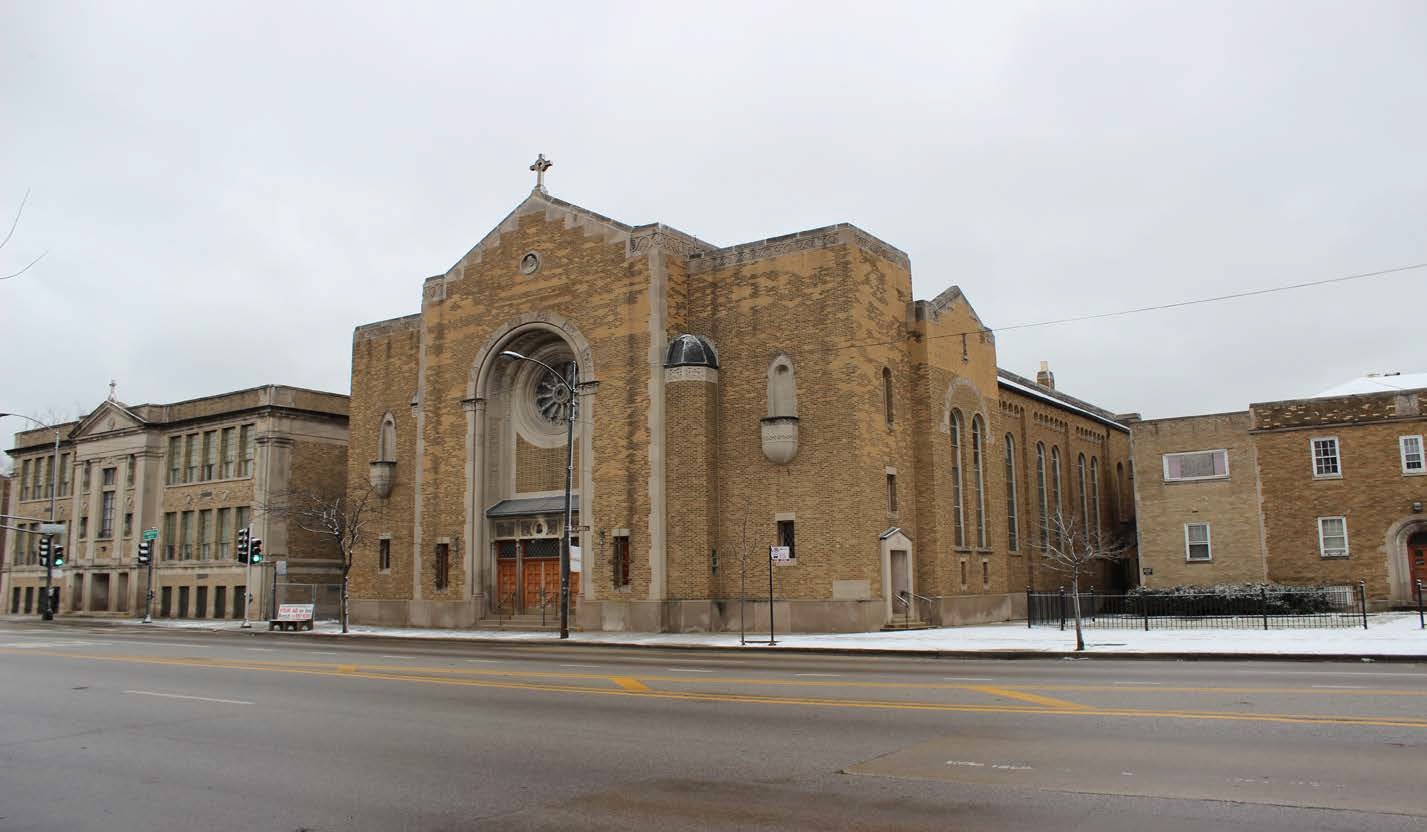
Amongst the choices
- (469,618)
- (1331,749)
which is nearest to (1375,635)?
(1331,749)

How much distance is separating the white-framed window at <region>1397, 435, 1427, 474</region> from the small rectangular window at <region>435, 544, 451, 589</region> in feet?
108

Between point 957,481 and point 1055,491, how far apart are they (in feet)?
38.2

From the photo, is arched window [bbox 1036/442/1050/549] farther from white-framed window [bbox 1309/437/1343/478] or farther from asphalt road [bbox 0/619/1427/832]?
asphalt road [bbox 0/619/1427/832]

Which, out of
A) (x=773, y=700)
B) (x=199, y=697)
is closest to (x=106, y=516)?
(x=199, y=697)

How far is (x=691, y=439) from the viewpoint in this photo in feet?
114

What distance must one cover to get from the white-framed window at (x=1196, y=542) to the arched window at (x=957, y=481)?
1028 cm

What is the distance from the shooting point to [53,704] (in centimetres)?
1570

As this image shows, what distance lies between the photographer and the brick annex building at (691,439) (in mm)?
33625

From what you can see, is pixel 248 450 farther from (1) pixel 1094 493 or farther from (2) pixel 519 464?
(1) pixel 1094 493

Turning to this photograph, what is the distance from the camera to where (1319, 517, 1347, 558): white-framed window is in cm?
3831

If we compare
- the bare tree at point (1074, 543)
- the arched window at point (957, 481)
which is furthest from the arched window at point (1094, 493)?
the arched window at point (957, 481)

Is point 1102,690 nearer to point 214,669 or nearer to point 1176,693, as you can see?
point 1176,693

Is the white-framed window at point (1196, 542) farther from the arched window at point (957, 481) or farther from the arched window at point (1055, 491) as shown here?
the arched window at point (957, 481)

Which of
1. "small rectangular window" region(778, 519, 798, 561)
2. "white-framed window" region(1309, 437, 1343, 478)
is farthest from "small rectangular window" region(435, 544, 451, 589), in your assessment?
"white-framed window" region(1309, 437, 1343, 478)
